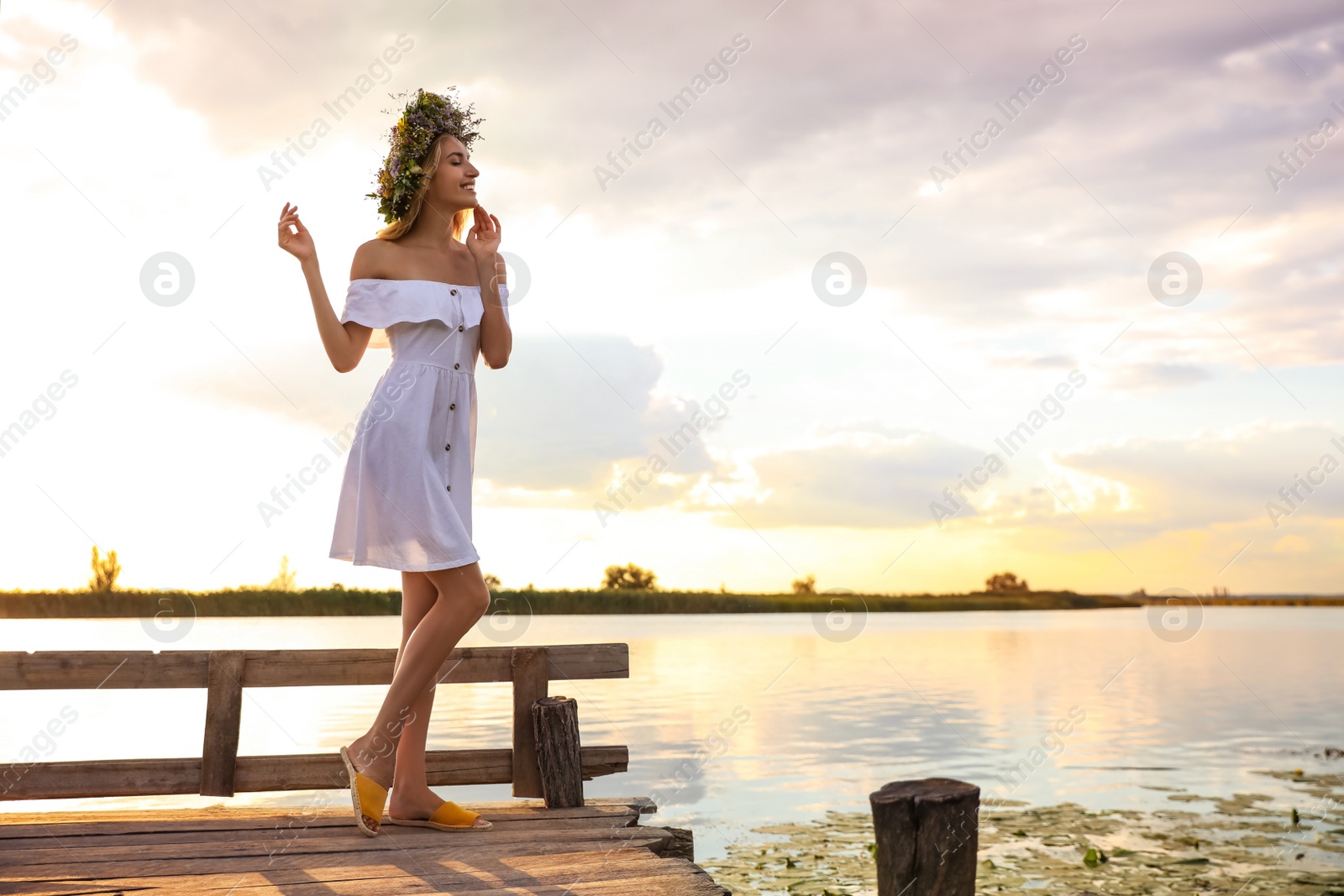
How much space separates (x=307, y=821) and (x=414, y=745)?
0.58 metres

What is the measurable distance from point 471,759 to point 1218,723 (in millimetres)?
14644

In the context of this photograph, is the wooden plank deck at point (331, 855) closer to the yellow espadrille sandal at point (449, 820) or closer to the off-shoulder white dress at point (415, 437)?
the yellow espadrille sandal at point (449, 820)

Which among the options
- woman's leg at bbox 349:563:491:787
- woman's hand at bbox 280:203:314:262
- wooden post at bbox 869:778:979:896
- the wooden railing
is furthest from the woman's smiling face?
wooden post at bbox 869:778:979:896

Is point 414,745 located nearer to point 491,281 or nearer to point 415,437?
point 415,437

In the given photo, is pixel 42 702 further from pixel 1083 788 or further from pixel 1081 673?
pixel 1081 673

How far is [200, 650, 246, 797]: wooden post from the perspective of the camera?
4316mm

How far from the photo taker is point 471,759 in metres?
4.39

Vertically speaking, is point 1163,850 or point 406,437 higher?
point 406,437

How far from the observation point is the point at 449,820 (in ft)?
12.2

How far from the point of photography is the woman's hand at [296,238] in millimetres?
3510

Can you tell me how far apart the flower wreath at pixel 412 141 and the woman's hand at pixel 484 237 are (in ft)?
0.85

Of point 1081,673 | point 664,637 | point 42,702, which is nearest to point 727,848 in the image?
point 42,702

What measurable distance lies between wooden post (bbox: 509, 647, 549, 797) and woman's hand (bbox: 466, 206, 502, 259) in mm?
1820

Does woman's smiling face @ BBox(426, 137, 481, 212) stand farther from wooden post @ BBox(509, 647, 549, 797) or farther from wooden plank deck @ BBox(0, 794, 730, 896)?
wooden plank deck @ BBox(0, 794, 730, 896)
